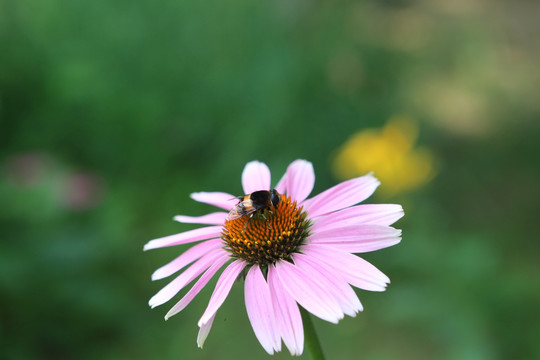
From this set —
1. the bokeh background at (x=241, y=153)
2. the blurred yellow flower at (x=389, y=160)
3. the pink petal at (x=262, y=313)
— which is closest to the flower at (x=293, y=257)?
the pink petal at (x=262, y=313)

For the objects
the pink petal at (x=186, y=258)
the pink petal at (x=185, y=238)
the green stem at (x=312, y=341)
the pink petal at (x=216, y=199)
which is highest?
the pink petal at (x=216, y=199)

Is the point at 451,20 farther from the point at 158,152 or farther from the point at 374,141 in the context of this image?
the point at 158,152

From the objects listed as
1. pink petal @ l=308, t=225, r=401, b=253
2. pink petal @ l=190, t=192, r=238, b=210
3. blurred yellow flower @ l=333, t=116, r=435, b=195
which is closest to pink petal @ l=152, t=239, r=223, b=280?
pink petal @ l=190, t=192, r=238, b=210

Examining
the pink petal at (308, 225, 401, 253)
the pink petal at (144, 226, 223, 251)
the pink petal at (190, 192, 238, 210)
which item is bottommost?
the pink petal at (308, 225, 401, 253)

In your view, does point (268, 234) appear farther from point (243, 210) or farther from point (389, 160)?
point (389, 160)

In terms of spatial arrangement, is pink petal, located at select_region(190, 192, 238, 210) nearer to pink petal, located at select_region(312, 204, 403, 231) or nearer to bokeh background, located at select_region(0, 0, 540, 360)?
pink petal, located at select_region(312, 204, 403, 231)

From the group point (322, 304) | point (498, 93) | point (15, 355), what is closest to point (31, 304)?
point (15, 355)

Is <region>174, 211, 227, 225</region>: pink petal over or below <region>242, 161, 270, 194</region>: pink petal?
below

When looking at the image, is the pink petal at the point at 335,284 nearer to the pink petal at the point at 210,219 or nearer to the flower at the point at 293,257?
the flower at the point at 293,257
